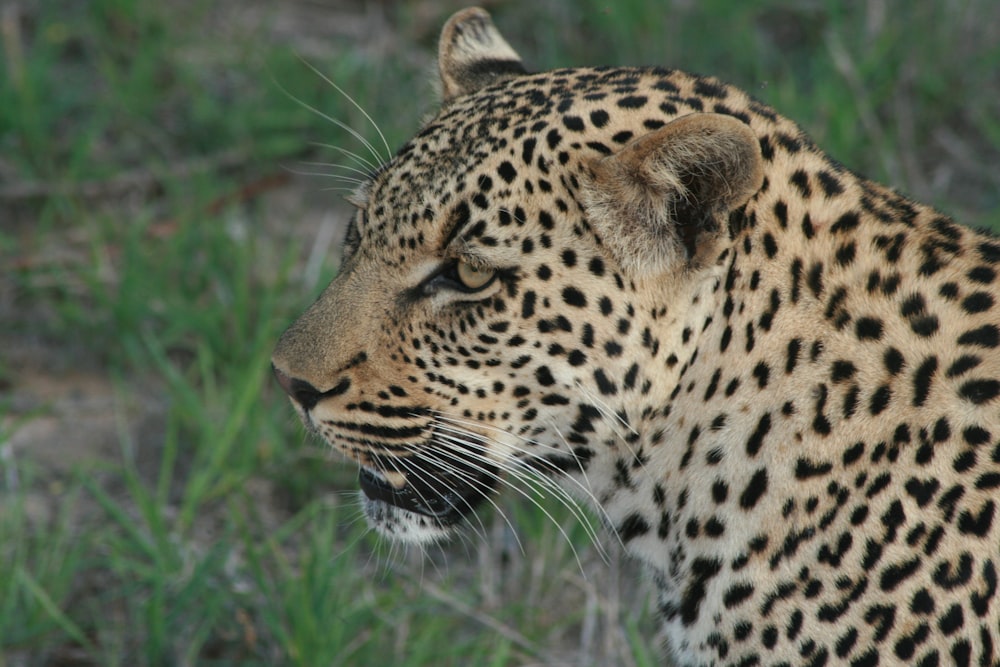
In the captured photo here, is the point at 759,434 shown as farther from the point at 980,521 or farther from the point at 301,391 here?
the point at 301,391

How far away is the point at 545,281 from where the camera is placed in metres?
3.59

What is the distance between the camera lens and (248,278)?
6805 millimetres

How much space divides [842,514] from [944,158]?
189 inches

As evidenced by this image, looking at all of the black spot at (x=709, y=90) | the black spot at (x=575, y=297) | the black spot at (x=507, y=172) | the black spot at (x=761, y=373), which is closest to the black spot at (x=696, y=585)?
the black spot at (x=761, y=373)

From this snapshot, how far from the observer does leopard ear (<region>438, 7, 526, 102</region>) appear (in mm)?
4391

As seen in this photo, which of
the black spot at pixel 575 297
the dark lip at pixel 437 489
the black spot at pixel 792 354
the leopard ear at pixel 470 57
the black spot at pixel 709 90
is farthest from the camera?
the leopard ear at pixel 470 57

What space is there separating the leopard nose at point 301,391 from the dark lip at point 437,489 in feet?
1.06

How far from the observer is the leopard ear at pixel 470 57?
4.39m

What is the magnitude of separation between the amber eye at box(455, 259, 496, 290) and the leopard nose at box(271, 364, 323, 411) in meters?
0.55

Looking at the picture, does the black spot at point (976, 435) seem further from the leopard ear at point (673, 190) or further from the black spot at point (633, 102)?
the black spot at point (633, 102)

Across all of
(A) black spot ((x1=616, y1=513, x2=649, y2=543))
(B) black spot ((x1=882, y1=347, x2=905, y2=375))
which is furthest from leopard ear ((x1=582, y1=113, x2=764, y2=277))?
(A) black spot ((x1=616, y1=513, x2=649, y2=543))

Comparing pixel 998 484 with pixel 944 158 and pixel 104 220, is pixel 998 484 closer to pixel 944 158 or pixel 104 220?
pixel 944 158

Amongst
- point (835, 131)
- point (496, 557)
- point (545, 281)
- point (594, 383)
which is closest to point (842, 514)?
point (594, 383)

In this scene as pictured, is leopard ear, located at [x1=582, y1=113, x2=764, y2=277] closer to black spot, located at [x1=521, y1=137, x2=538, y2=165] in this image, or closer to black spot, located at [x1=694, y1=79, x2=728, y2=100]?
black spot, located at [x1=521, y1=137, x2=538, y2=165]
